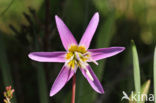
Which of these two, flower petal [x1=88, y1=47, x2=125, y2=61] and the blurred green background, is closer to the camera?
flower petal [x1=88, y1=47, x2=125, y2=61]

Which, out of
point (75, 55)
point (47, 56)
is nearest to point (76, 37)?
point (75, 55)

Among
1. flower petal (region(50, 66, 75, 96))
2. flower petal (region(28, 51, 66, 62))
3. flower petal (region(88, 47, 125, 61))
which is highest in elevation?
flower petal (region(88, 47, 125, 61))

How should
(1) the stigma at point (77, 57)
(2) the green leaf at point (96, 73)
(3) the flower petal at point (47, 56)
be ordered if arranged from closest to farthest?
(3) the flower petal at point (47, 56)
(1) the stigma at point (77, 57)
(2) the green leaf at point (96, 73)

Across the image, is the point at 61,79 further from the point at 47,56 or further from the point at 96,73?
the point at 96,73

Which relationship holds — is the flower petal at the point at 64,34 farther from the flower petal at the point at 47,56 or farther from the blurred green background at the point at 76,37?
the blurred green background at the point at 76,37

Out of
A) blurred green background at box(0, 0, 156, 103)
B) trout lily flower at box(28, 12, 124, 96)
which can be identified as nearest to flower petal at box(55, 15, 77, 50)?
trout lily flower at box(28, 12, 124, 96)

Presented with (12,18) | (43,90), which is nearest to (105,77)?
(43,90)

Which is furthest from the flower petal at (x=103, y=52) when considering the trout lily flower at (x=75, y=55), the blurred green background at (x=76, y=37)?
the blurred green background at (x=76, y=37)

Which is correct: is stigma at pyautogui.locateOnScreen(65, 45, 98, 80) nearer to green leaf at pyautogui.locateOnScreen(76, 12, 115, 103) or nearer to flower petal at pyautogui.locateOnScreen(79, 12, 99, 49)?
flower petal at pyautogui.locateOnScreen(79, 12, 99, 49)
